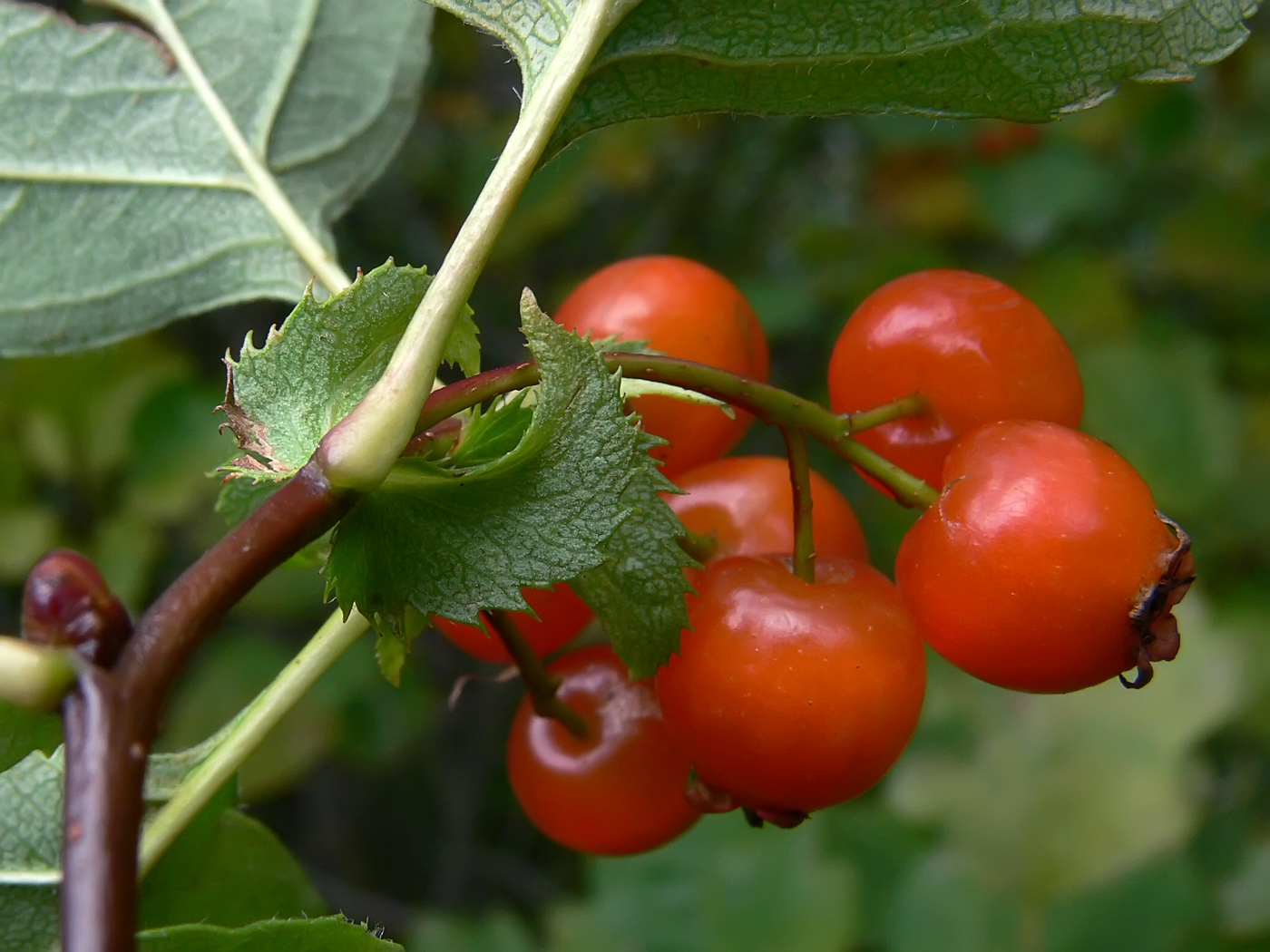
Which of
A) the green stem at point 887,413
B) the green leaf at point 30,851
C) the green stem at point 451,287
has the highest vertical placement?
the green stem at point 451,287

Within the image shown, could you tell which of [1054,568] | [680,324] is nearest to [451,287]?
[680,324]

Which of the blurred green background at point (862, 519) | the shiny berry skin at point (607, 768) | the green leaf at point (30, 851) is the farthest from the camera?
the blurred green background at point (862, 519)

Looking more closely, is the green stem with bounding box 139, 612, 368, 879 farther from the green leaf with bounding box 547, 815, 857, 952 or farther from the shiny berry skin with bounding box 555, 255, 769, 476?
the green leaf with bounding box 547, 815, 857, 952

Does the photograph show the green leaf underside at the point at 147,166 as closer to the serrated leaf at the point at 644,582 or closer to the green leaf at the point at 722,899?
the serrated leaf at the point at 644,582

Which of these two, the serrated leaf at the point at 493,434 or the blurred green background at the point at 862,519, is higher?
the serrated leaf at the point at 493,434

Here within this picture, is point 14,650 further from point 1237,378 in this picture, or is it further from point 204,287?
point 1237,378

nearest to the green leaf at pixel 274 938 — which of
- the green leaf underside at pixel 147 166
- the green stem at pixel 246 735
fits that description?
the green stem at pixel 246 735
